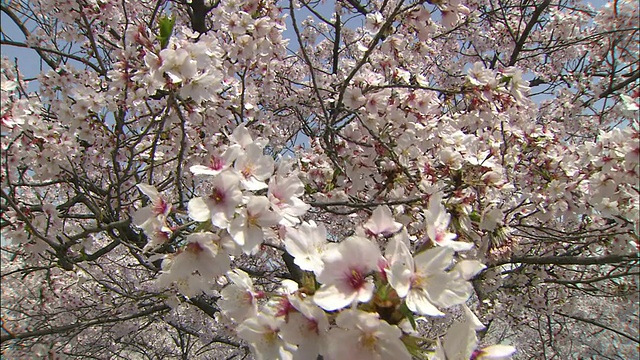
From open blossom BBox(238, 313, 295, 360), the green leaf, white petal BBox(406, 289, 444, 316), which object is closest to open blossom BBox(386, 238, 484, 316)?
white petal BBox(406, 289, 444, 316)

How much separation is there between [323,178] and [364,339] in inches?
81.4

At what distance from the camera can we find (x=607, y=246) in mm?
2838

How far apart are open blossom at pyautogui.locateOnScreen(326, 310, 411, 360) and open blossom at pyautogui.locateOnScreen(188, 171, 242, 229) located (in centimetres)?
48

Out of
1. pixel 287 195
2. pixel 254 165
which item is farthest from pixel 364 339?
pixel 254 165

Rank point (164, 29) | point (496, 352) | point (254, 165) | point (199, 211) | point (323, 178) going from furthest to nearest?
point (323, 178) → point (164, 29) → point (254, 165) → point (199, 211) → point (496, 352)

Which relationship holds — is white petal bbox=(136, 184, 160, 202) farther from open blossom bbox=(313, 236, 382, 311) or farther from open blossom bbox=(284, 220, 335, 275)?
open blossom bbox=(313, 236, 382, 311)

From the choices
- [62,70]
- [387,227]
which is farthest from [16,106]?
[387,227]

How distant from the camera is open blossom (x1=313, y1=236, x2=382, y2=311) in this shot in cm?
108

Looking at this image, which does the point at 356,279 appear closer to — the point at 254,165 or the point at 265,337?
the point at 265,337

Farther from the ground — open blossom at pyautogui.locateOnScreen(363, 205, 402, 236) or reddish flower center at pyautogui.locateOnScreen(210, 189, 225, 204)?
reddish flower center at pyautogui.locateOnScreen(210, 189, 225, 204)

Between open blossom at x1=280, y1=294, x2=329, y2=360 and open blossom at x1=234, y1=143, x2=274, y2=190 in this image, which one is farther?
open blossom at x1=234, y1=143, x2=274, y2=190

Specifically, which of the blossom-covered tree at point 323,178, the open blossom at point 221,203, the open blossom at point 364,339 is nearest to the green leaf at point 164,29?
the blossom-covered tree at point 323,178

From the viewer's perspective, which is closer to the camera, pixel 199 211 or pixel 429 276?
pixel 429 276

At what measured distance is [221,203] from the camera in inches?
52.3
